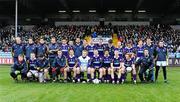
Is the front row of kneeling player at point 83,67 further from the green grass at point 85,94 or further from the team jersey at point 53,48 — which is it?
the green grass at point 85,94

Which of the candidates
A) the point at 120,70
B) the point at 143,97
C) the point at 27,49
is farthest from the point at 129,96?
the point at 27,49

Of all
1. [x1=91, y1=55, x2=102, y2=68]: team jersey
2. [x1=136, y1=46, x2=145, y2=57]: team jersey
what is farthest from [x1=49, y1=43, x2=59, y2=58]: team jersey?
[x1=136, y1=46, x2=145, y2=57]: team jersey

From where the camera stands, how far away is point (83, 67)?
18422mm

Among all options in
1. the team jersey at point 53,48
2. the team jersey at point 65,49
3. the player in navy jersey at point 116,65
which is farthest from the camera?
the team jersey at point 65,49

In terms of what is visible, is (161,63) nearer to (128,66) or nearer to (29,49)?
(128,66)

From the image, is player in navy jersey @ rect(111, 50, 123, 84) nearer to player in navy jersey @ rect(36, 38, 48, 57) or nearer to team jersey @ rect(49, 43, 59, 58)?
team jersey @ rect(49, 43, 59, 58)

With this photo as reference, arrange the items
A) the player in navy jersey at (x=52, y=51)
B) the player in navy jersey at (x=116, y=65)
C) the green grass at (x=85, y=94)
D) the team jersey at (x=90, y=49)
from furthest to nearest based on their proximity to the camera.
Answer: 1. the team jersey at (x=90, y=49)
2. the player in navy jersey at (x=52, y=51)
3. the player in navy jersey at (x=116, y=65)
4. the green grass at (x=85, y=94)

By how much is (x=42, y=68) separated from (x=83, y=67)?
5.60 feet

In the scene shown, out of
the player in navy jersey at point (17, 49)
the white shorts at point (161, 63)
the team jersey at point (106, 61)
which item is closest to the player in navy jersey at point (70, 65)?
the team jersey at point (106, 61)

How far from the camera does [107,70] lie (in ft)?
60.0

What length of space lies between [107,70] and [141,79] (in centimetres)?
163

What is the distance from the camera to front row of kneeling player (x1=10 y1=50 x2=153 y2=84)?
1825 cm

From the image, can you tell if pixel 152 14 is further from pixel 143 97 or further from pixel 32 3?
pixel 143 97

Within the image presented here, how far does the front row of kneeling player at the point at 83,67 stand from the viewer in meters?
18.2
